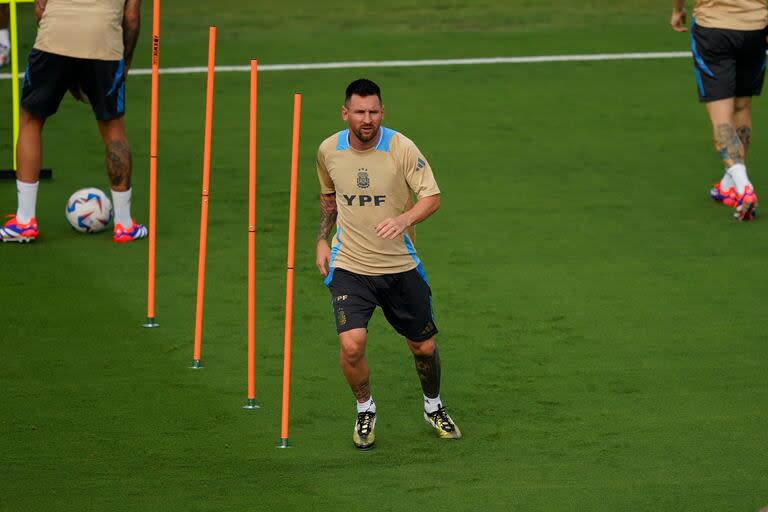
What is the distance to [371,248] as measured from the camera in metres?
7.91

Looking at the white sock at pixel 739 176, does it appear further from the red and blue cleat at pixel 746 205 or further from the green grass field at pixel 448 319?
the green grass field at pixel 448 319

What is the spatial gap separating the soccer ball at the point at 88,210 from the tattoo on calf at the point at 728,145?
193 inches

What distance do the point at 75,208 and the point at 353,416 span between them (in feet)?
13.9

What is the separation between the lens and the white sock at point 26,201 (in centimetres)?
1147

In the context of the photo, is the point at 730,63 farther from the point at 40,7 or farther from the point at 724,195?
the point at 40,7

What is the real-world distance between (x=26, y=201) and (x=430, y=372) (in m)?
4.62

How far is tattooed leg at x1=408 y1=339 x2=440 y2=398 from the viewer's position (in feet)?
26.4

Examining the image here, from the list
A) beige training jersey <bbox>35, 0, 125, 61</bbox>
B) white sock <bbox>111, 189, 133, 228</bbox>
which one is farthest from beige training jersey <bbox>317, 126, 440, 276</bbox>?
white sock <bbox>111, 189, 133, 228</bbox>

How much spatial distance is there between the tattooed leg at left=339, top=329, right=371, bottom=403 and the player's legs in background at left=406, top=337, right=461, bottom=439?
1.06 ft

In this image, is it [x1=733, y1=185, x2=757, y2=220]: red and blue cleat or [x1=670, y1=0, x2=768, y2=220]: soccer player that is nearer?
[x1=733, y1=185, x2=757, y2=220]: red and blue cleat

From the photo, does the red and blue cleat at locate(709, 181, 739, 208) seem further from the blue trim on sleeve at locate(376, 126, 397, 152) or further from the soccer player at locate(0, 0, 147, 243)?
the blue trim on sleeve at locate(376, 126, 397, 152)

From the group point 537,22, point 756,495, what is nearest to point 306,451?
point 756,495

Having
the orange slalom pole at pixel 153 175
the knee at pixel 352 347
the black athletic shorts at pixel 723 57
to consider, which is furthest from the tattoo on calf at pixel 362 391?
the black athletic shorts at pixel 723 57

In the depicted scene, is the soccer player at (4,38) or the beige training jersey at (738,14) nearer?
the beige training jersey at (738,14)
